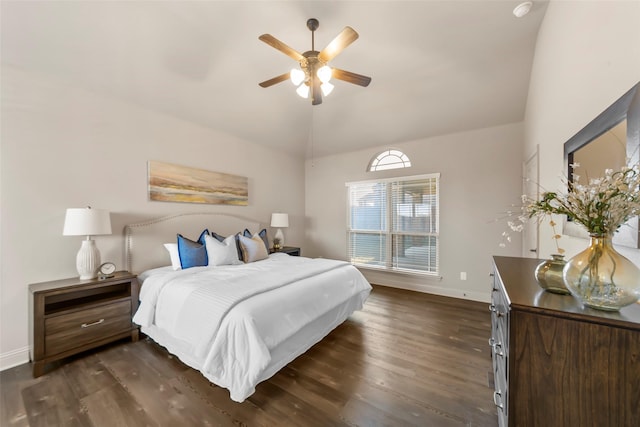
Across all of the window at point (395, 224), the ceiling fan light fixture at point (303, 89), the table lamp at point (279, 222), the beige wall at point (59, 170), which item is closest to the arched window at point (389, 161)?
the window at point (395, 224)

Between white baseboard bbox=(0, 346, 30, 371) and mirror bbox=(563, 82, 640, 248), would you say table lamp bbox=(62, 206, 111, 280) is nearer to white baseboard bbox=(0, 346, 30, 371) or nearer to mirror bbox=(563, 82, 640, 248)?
white baseboard bbox=(0, 346, 30, 371)

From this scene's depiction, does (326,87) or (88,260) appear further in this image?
(88,260)

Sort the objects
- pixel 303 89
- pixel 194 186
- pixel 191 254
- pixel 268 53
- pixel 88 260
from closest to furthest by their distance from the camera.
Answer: pixel 303 89, pixel 88 260, pixel 268 53, pixel 191 254, pixel 194 186

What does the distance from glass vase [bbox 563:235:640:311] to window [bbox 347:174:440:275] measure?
3425mm

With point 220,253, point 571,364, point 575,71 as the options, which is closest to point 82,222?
point 220,253

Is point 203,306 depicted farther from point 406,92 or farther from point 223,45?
point 406,92

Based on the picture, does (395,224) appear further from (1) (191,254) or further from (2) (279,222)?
(1) (191,254)

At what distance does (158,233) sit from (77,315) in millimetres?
1215

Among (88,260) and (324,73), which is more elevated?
(324,73)

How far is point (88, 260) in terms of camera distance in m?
2.39

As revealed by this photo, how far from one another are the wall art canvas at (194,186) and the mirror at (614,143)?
4.03 metres

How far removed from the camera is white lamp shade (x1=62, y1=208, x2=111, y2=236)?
2273mm

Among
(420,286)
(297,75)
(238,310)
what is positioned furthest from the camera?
(420,286)

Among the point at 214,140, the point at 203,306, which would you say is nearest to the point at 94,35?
the point at 214,140
